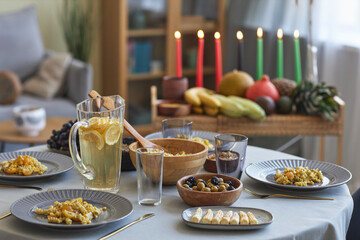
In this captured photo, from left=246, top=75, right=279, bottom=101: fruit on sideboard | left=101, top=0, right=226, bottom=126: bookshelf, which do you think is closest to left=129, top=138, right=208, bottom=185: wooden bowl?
left=246, top=75, right=279, bottom=101: fruit on sideboard

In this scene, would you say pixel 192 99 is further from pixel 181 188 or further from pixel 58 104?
pixel 58 104

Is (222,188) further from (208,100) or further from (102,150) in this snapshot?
(208,100)

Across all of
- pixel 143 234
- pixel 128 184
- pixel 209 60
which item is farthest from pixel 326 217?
pixel 209 60

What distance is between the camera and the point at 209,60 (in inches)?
183

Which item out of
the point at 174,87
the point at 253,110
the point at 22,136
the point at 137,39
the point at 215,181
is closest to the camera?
the point at 215,181

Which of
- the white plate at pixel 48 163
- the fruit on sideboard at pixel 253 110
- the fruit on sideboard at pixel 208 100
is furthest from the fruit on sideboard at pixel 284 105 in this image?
the white plate at pixel 48 163

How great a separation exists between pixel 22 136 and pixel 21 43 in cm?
127

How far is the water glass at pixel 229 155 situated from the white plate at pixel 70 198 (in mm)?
310

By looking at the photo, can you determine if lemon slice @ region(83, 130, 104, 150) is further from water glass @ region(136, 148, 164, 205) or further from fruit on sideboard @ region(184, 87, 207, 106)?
fruit on sideboard @ region(184, 87, 207, 106)

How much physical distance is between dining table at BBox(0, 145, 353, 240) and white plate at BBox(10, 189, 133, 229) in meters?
0.02

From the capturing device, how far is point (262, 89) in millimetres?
2520

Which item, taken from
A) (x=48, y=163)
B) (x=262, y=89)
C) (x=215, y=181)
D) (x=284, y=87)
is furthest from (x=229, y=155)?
(x=284, y=87)

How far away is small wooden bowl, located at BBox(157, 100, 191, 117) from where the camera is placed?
2463 millimetres

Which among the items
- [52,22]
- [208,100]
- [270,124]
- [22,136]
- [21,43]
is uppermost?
[52,22]
